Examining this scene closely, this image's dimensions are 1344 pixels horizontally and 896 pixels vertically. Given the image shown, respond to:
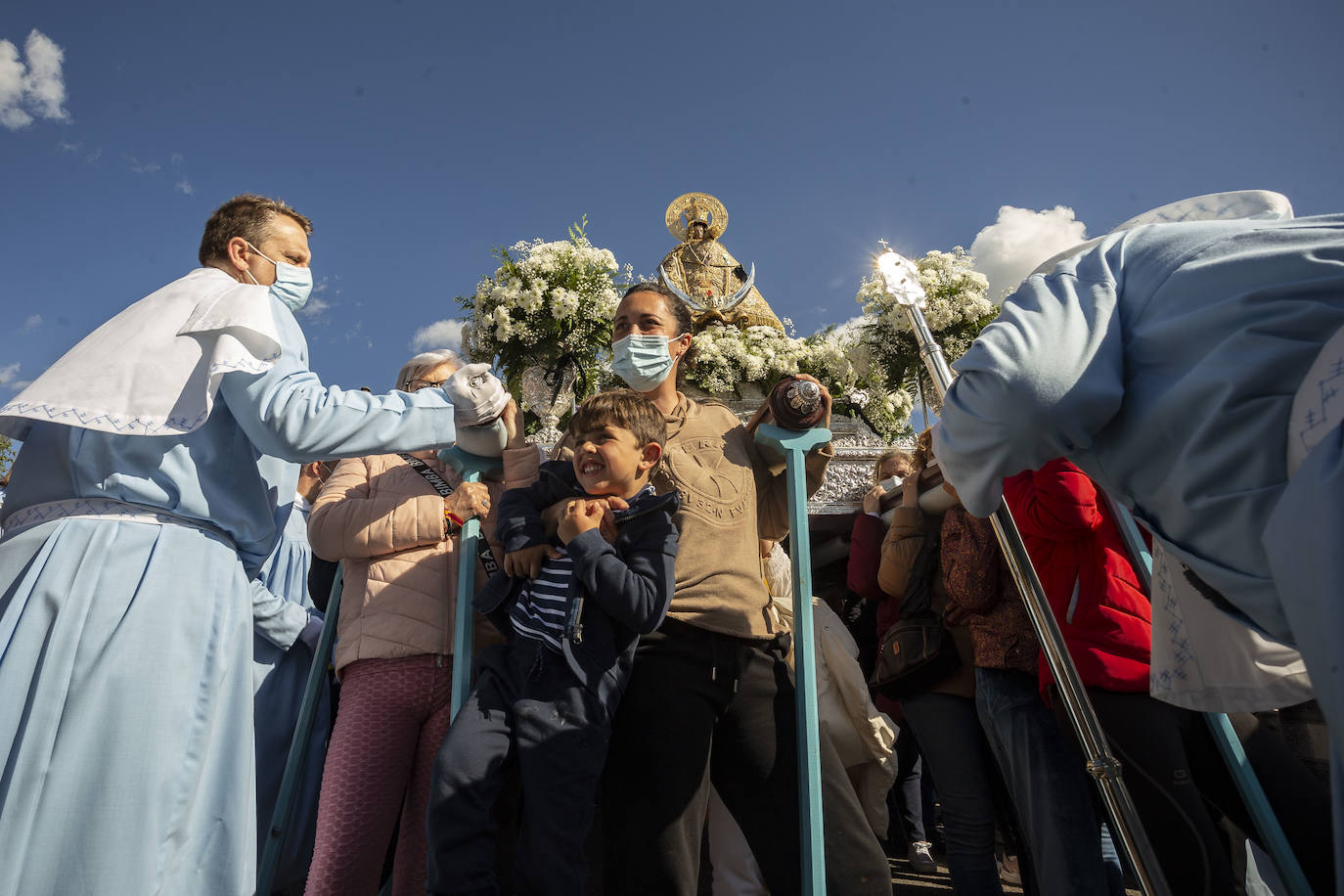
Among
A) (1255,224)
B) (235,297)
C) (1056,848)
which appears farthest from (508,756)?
(1255,224)

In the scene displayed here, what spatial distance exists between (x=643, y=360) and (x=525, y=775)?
152cm

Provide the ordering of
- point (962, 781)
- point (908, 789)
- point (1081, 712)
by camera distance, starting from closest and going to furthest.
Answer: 1. point (1081, 712)
2. point (962, 781)
3. point (908, 789)

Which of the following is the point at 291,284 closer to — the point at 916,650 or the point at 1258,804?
the point at 916,650

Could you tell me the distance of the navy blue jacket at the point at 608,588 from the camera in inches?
82.5

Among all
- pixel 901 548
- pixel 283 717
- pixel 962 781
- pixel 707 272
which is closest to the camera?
pixel 962 781

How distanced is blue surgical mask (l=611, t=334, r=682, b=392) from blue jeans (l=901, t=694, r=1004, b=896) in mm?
1559

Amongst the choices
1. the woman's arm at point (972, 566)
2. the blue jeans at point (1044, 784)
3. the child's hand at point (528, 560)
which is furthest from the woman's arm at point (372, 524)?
the blue jeans at point (1044, 784)

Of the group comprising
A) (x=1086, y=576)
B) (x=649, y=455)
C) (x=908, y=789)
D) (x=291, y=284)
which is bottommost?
(x=908, y=789)

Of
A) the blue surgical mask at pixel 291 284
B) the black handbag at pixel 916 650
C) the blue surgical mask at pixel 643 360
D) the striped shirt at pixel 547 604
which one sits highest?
the blue surgical mask at pixel 291 284

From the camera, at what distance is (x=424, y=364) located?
10.5 ft

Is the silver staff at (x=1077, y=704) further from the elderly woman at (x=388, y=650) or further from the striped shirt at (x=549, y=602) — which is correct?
the elderly woman at (x=388, y=650)

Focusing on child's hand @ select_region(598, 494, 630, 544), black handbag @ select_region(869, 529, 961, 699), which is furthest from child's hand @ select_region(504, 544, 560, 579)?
black handbag @ select_region(869, 529, 961, 699)

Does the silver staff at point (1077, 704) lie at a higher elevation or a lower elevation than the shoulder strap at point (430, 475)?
lower

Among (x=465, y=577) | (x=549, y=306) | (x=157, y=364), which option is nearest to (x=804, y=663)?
(x=465, y=577)
